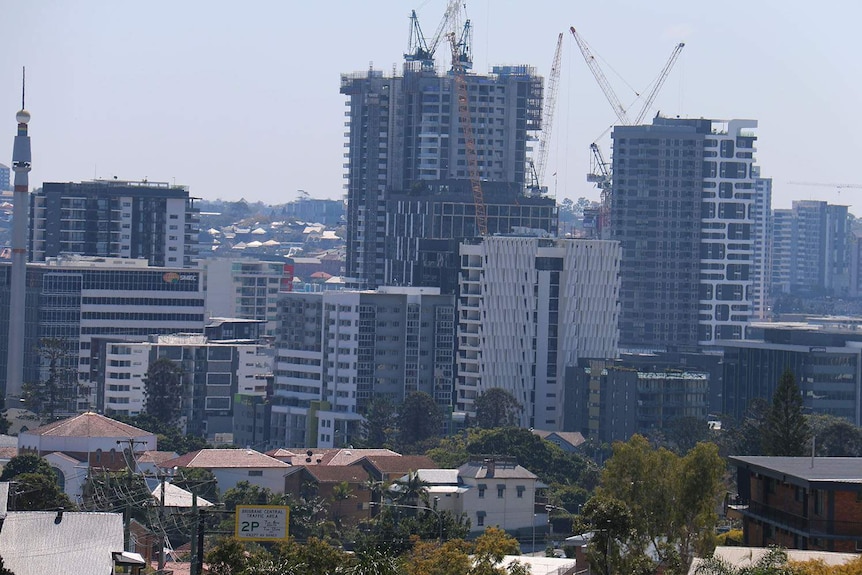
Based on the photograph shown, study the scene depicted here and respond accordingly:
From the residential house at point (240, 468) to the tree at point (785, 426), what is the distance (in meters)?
46.4

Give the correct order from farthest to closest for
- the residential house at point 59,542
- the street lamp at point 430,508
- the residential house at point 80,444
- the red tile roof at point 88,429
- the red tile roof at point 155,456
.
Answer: the red tile roof at point 88,429 → the residential house at point 80,444 → the red tile roof at point 155,456 → the street lamp at point 430,508 → the residential house at point 59,542

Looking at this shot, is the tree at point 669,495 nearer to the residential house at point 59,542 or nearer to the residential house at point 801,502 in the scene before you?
the residential house at point 801,502

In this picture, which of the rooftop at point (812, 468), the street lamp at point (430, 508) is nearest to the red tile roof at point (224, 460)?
the street lamp at point (430, 508)

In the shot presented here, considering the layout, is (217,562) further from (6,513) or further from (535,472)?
(535,472)

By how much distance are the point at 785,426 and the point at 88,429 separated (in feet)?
234

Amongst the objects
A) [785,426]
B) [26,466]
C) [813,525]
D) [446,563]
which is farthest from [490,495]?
[446,563]

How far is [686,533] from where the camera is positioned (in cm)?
7650

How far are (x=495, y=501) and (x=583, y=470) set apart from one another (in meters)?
26.3

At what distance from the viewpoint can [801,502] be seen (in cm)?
7981

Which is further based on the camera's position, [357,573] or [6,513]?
[6,513]

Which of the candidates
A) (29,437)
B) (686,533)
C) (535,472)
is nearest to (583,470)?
(535,472)

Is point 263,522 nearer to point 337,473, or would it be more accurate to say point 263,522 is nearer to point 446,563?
point 446,563

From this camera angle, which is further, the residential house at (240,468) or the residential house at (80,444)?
the residential house at (80,444)

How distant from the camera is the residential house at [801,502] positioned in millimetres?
77688
